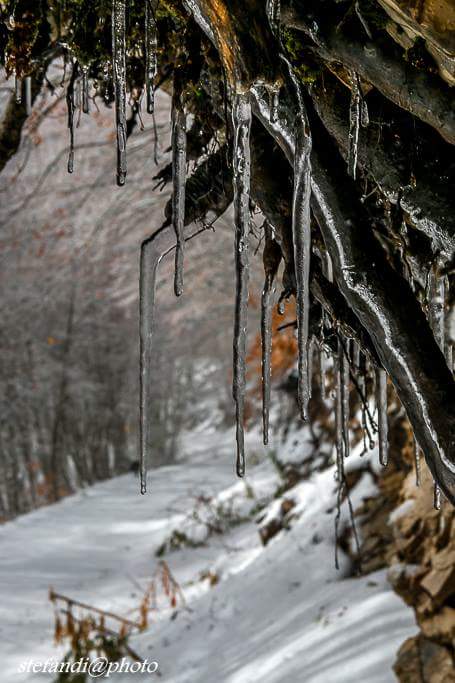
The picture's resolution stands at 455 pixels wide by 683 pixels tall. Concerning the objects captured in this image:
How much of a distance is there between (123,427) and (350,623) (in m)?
23.2

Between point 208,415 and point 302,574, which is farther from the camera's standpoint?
point 208,415

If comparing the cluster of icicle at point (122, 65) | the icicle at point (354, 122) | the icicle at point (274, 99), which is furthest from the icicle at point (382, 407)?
the cluster of icicle at point (122, 65)

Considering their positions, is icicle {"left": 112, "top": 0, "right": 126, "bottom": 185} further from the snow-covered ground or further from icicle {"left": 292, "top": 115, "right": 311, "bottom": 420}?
the snow-covered ground

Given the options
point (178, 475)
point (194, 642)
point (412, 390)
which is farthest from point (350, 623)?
point (178, 475)

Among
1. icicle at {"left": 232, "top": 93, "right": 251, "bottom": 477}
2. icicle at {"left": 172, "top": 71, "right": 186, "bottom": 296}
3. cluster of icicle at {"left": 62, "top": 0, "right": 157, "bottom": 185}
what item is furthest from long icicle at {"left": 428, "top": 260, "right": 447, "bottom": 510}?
cluster of icicle at {"left": 62, "top": 0, "right": 157, "bottom": 185}

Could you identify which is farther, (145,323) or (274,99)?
(145,323)

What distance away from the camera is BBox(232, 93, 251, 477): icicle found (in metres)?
1.40

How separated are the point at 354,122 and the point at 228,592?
6.58 metres

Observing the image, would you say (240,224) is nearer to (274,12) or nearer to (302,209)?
(302,209)

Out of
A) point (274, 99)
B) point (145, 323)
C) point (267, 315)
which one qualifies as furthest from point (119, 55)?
point (267, 315)

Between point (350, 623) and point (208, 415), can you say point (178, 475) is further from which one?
point (208, 415)

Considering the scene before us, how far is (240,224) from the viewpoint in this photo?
143 centimetres

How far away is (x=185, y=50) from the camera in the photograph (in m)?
1.69

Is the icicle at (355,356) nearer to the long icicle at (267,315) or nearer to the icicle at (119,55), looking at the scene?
the long icicle at (267,315)
